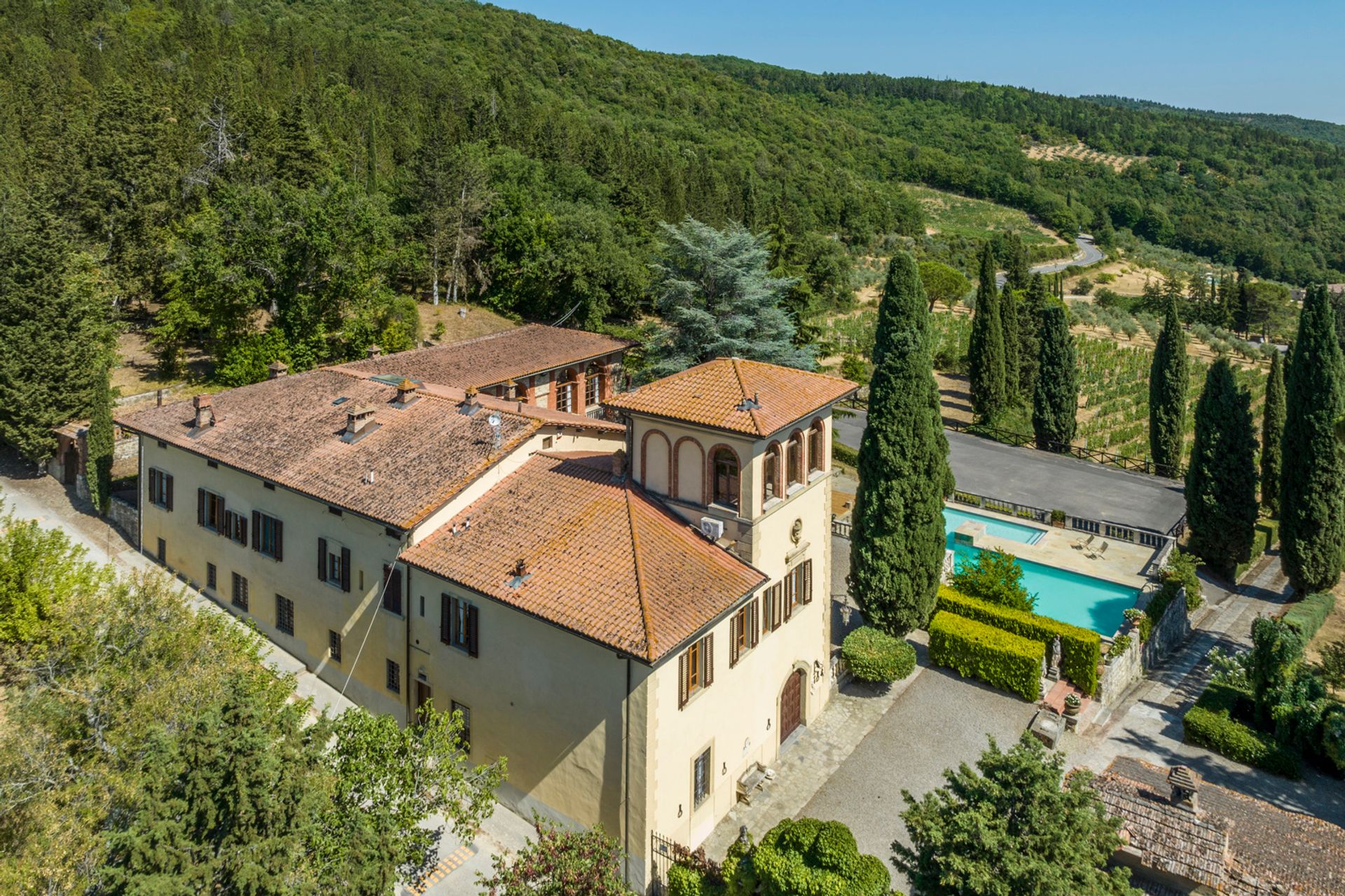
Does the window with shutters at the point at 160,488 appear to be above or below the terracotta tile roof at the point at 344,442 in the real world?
below

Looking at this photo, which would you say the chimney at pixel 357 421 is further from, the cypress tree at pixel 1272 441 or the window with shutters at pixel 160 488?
the cypress tree at pixel 1272 441

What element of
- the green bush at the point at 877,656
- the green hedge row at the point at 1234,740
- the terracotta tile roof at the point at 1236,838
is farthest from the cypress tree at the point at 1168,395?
the terracotta tile roof at the point at 1236,838

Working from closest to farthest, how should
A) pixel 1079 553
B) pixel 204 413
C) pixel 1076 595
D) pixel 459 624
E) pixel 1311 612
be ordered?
pixel 459 624 < pixel 204 413 < pixel 1311 612 < pixel 1076 595 < pixel 1079 553

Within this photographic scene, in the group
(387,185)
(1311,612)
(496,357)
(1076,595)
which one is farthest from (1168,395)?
(387,185)

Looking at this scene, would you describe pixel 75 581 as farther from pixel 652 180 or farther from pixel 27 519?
pixel 652 180

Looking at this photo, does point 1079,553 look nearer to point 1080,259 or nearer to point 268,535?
point 268,535

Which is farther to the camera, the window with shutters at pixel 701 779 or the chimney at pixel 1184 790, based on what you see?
the window with shutters at pixel 701 779
